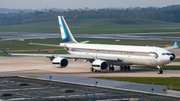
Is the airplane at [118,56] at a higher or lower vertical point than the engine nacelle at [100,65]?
higher

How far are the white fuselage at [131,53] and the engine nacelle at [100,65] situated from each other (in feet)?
11.9

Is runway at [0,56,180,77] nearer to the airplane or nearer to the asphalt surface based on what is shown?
the airplane

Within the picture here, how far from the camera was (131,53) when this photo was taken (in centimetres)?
6481

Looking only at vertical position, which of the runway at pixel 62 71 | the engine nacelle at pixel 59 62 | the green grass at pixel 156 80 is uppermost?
the engine nacelle at pixel 59 62

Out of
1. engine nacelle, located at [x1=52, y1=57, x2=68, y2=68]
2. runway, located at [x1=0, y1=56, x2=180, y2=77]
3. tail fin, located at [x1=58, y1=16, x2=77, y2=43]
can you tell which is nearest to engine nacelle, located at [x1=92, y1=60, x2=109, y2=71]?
runway, located at [x1=0, y1=56, x2=180, y2=77]

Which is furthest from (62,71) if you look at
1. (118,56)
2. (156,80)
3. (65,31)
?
(156,80)

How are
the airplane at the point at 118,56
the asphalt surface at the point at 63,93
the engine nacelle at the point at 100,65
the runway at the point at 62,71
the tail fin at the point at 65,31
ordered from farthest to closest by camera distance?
the tail fin at the point at 65,31, the engine nacelle at the point at 100,65, the runway at the point at 62,71, the airplane at the point at 118,56, the asphalt surface at the point at 63,93

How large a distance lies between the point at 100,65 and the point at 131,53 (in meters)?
6.36

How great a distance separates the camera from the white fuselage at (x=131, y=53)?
61969mm

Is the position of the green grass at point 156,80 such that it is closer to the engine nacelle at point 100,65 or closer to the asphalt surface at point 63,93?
the engine nacelle at point 100,65

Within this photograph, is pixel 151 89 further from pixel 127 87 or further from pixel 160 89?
pixel 127 87

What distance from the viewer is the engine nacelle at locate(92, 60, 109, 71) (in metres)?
64.0

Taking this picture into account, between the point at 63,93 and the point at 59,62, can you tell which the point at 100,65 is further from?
the point at 63,93

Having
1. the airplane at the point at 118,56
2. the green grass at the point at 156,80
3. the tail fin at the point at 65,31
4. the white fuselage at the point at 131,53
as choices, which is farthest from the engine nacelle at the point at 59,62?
the green grass at the point at 156,80
